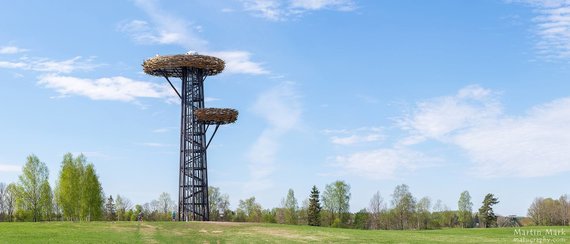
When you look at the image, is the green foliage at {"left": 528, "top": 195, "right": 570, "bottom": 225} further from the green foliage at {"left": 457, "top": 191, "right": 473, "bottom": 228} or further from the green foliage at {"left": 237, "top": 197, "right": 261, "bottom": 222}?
the green foliage at {"left": 237, "top": 197, "right": 261, "bottom": 222}

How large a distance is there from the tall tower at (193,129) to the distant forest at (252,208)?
2.58 meters

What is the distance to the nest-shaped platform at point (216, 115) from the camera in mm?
61094

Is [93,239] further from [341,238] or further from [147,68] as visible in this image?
[147,68]

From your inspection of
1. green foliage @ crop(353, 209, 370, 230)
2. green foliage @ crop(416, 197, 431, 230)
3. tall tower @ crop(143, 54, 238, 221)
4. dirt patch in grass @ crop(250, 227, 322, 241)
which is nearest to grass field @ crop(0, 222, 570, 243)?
Answer: dirt patch in grass @ crop(250, 227, 322, 241)

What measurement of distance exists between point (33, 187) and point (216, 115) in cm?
2287

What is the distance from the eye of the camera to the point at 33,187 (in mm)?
69062

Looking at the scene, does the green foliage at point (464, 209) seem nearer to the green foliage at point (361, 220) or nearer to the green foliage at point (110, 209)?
the green foliage at point (361, 220)

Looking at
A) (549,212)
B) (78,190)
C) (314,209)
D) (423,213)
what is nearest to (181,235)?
(78,190)

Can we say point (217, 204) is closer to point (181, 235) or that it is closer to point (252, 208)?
point (252, 208)

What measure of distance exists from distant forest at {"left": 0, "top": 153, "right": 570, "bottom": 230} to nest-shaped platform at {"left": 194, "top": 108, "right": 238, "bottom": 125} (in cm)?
1003

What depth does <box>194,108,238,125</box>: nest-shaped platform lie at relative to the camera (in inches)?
2405

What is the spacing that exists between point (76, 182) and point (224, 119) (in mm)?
18348

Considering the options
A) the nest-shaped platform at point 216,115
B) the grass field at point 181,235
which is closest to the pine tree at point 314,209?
the nest-shaped platform at point 216,115

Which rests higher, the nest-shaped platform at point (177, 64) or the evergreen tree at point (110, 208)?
the nest-shaped platform at point (177, 64)
